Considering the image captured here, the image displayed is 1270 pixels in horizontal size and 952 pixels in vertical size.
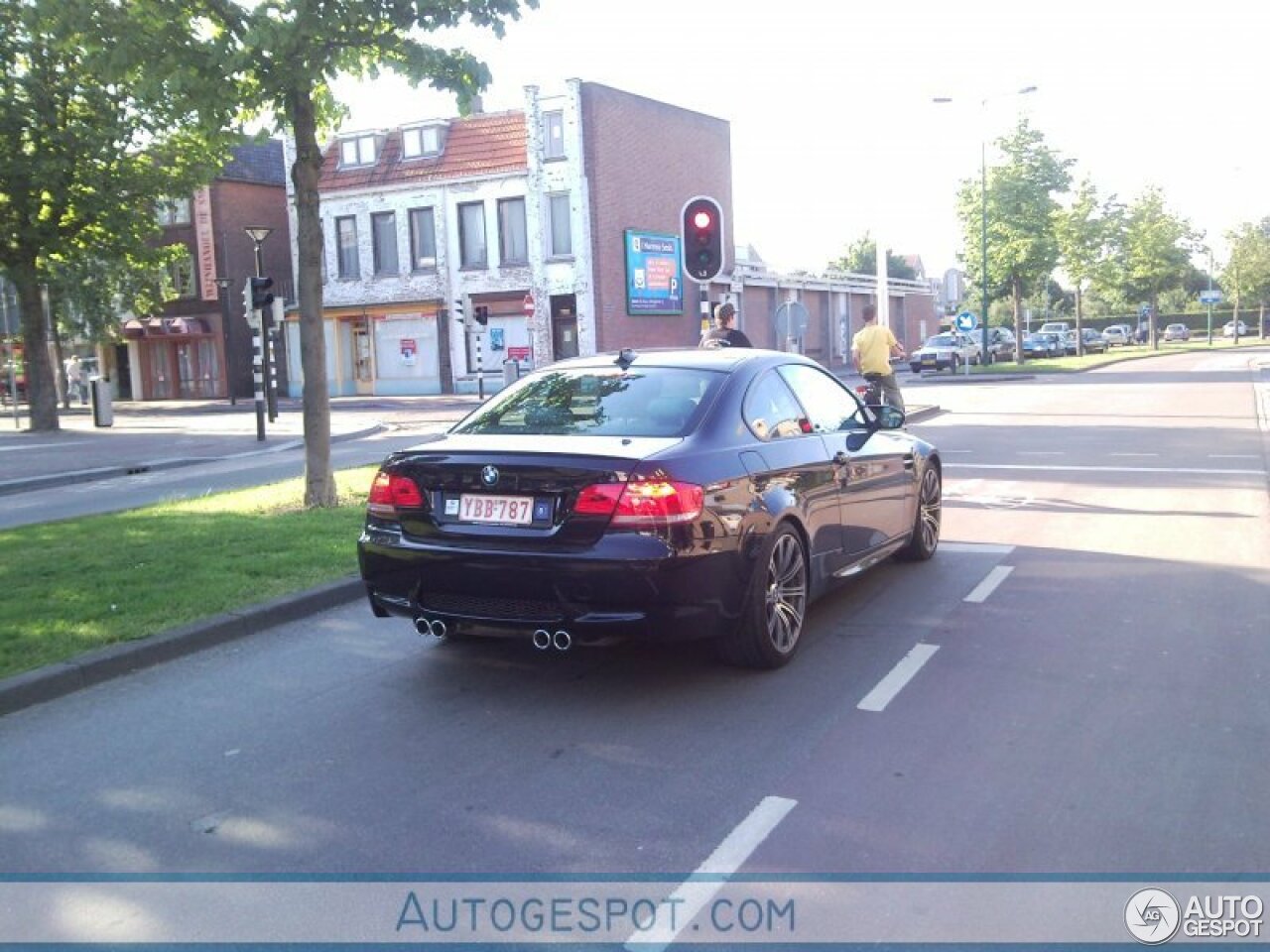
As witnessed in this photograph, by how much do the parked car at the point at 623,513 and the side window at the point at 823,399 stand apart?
132 millimetres

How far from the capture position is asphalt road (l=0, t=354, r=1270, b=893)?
390 cm

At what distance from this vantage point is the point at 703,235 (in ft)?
41.7

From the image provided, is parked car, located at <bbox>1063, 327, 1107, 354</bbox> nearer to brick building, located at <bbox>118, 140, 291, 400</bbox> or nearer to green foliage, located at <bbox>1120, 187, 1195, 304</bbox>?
green foliage, located at <bbox>1120, 187, 1195, 304</bbox>

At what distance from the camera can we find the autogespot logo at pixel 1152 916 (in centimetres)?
332

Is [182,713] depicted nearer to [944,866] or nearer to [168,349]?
[944,866]

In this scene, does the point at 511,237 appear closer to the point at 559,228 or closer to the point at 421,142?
the point at 559,228

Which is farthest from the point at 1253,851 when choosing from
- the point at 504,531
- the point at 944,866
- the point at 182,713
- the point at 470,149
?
the point at 470,149

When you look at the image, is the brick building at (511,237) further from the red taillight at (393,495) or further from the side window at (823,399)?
the red taillight at (393,495)

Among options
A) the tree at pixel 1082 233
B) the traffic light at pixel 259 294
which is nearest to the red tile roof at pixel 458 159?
the traffic light at pixel 259 294

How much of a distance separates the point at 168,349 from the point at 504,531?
45.6 metres

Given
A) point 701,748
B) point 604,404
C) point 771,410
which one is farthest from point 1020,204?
point 701,748

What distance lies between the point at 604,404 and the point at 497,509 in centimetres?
99

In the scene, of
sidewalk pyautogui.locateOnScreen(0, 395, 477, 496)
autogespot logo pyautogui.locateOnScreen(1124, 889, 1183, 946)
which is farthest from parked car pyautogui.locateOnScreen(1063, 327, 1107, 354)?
autogespot logo pyautogui.locateOnScreen(1124, 889, 1183, 946)

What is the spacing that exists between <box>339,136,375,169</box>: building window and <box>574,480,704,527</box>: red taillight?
40.3 m
